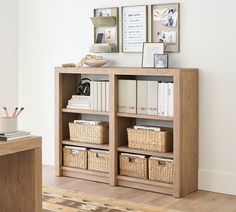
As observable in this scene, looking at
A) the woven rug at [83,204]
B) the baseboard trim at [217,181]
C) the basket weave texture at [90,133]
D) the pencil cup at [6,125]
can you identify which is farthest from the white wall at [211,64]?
the pencil cup at [6,125]

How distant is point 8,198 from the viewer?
3.51 metres

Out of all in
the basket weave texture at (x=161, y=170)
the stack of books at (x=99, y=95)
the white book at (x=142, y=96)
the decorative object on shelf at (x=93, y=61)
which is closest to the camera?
the basket weave texture at (x=161, y=170)

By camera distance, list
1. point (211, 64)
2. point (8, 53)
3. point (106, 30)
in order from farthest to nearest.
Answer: point (8, 53), point (106, 30), point (211, 64)

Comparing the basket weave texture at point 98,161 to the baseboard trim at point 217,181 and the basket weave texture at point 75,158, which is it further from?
the baseboard trim at point 217,181

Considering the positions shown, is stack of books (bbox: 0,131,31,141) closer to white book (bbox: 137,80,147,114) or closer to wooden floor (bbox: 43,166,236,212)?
wooden floor (bbox: 43,166,236,212)

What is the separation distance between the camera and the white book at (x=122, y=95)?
15.1 feet

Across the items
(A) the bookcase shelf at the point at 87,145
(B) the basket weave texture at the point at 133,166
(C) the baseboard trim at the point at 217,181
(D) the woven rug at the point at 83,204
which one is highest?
(A) the bookcase shelf at the point at 87,145

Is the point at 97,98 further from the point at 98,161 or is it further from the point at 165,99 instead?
the point at 165,99

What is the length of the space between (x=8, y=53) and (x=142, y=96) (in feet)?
6.36

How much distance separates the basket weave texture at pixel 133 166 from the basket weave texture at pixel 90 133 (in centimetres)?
30

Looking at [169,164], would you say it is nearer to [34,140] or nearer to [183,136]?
[183,136]

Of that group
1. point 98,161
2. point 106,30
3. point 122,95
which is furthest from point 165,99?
point 106,30

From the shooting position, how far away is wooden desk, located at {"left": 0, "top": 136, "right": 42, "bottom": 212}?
11.1 ft

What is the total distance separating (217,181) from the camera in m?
4.44
